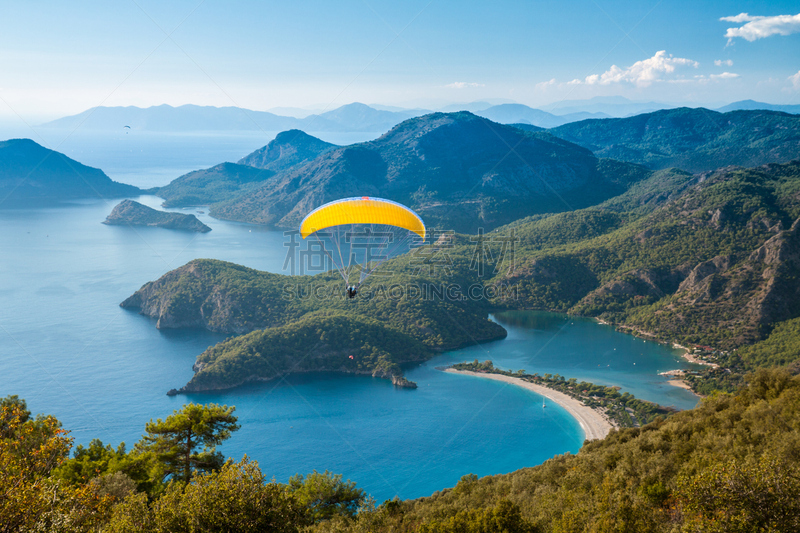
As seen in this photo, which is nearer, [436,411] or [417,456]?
[417,456]

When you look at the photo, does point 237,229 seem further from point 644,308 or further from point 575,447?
point 575,447

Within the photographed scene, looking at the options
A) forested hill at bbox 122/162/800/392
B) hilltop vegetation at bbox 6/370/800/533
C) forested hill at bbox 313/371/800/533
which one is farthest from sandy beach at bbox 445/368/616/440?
hilltop vegetation at bbox 6/370/800/533

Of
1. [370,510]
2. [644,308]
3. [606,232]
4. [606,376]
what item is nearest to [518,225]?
[606,232]

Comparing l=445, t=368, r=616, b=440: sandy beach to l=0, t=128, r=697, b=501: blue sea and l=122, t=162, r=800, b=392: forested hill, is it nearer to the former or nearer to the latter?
l=0, t=128, r=697, b=501: blue sea

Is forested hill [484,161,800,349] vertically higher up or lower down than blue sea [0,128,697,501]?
higher up

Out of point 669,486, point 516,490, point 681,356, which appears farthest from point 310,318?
point 669,486

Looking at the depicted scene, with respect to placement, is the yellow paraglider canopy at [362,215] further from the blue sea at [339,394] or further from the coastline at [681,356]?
the coastline at [681,356]
